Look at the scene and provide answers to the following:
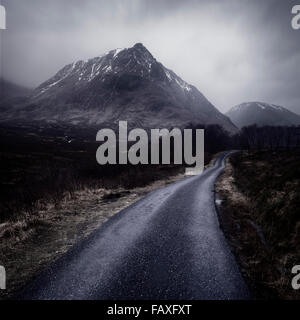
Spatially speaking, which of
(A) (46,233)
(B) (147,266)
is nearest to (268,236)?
(B) (147,266)

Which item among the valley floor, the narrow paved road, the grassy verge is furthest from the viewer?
the valley floor

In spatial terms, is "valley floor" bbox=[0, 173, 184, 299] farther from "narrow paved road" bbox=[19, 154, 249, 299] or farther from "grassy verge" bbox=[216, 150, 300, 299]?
"grassy verge" bbox=[216, 150, 300, 299]

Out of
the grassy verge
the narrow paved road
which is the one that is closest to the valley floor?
the narrow paved road

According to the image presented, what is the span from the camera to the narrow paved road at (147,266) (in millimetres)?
5379

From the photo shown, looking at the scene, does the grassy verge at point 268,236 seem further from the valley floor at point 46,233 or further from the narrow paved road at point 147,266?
the valley floor at point 46,233

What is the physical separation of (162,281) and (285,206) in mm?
7948

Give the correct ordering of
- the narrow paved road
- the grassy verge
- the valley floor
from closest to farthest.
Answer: the narrow paved road → the grassy verge → the valley floor

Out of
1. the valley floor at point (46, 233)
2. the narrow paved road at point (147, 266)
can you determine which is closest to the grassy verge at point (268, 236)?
the narrow paved road at point (147, 266)

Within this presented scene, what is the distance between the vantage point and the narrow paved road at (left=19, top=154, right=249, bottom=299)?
5.38m

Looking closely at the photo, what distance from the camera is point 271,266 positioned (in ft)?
21.9

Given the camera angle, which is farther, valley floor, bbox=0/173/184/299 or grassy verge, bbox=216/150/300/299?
valley floor, bbox=0/173/184/299
